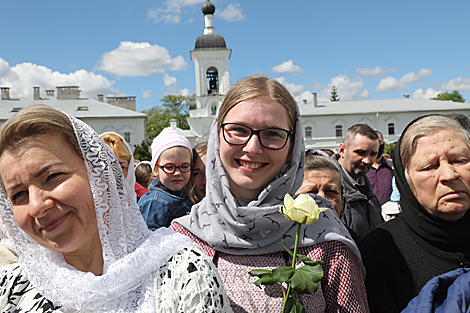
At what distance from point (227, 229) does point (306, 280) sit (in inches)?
30.2

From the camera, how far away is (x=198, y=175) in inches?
152

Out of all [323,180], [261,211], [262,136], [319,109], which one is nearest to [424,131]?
[323,180]

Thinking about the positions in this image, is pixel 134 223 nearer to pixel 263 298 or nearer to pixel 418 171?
pixel 263 298

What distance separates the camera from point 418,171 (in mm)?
2225

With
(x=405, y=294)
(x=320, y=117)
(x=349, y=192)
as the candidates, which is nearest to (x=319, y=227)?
(x=405, y=294)

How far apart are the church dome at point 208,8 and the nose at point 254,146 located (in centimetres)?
4857

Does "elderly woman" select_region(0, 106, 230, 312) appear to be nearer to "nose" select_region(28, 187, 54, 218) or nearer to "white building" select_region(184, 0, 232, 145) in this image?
"nose" select_region(28, 187, 54, 218)

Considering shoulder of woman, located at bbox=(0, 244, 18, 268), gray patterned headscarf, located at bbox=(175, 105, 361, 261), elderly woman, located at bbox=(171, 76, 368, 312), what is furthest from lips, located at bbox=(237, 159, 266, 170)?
shoulder of woman, located at bbox=(0, 244, 18, 268)

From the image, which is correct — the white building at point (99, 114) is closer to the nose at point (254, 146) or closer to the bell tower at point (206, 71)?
the bell tower at point (206, 71)

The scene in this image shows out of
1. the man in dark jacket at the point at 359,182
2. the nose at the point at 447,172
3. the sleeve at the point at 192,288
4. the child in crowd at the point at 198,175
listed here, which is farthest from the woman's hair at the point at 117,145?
the nose at the point at 447,172

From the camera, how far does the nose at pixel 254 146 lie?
6.63 feet

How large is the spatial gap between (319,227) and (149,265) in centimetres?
91

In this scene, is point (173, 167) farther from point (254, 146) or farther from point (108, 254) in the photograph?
point (108, 254)

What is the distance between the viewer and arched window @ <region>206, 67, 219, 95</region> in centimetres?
4344
